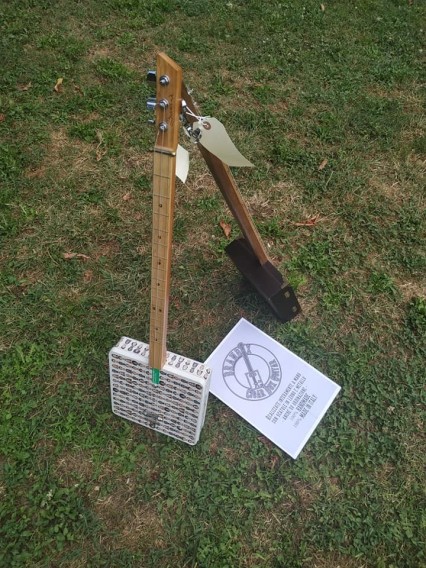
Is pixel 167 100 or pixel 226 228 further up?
pixel 167 100

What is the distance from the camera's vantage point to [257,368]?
7.07ft

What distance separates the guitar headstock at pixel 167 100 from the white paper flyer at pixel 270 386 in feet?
3.56

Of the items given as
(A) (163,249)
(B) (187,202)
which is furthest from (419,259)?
(A) (163,249)

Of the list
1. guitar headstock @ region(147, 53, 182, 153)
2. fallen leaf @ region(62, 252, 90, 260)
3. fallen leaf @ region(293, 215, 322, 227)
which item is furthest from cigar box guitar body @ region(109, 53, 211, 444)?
fallen leaf @ region(293, 215, 322, 227)

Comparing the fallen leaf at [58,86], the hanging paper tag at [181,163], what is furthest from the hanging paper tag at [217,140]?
the fallen leaf at [58,86]

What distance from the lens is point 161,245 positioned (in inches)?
59.9

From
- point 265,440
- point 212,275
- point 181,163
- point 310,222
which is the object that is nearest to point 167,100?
point 181,163

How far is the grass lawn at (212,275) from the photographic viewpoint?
5.90 ft

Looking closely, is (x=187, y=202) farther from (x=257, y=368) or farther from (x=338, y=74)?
(x=338, y=74)

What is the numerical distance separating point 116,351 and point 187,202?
1218 millimetres

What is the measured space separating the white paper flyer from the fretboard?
1.65ft

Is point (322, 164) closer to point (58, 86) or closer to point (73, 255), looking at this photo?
point (73, 255)

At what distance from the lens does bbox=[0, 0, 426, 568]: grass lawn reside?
5.90ft

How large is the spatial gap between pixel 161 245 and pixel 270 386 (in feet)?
2.97
